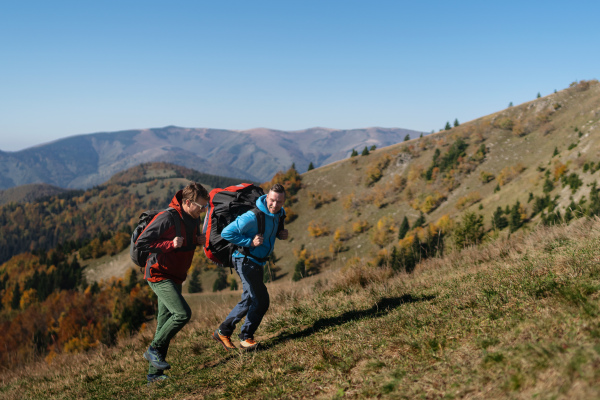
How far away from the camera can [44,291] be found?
117188 millimetres

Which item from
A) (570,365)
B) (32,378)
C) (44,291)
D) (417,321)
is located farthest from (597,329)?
(44,291)

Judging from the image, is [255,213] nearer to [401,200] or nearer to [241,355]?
[241,355]

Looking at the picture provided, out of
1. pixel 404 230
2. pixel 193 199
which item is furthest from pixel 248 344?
pixel 404 230

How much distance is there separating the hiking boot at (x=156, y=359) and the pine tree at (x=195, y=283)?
105m

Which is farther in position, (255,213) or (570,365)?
(255,213)

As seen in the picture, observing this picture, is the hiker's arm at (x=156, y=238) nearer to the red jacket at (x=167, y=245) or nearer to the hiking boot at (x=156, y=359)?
the red jacket at (x=167, y=245)

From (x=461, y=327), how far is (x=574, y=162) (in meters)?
82.4

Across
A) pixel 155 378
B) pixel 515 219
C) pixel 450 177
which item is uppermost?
pixel 450 177

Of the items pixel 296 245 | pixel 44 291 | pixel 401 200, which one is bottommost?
pixel 44 291

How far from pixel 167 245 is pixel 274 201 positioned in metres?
1.66

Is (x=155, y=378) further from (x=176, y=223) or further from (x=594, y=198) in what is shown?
(x=594, y=198)

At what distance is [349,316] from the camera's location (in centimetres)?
586

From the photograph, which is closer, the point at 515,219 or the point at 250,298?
the point at 250,298

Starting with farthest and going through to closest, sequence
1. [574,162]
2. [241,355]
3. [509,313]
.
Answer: [574,162] → [241,355] → [509,313]
